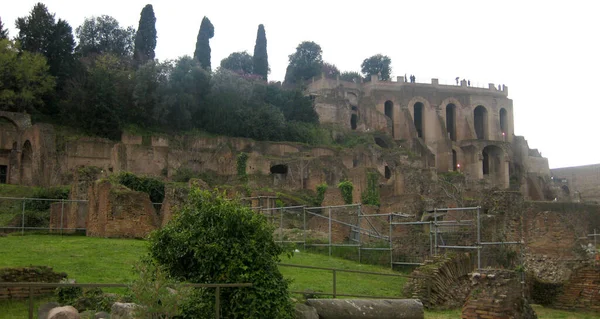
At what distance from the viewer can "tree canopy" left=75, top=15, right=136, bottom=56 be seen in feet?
218

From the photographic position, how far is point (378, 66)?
88.5 meters

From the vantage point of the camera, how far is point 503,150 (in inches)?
2685

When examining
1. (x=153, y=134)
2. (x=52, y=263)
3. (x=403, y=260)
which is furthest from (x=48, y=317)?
(x=153, y=134)

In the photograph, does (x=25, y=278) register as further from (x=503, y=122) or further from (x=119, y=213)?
(x=503, y=122)

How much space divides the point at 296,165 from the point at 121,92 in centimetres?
1698

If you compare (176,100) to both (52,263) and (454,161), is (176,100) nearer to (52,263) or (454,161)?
(454,161)

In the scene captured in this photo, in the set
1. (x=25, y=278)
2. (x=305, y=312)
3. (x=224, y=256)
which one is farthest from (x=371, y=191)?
(x=224, y=256)

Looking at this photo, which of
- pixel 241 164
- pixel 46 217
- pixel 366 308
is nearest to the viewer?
pixel 366 308

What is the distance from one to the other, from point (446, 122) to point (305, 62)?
64.6 ft

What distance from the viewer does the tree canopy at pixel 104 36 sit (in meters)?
66.5

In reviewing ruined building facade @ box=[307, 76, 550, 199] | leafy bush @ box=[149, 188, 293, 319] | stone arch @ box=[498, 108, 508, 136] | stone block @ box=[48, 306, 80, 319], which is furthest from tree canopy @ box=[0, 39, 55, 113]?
stone arch @ box=[498, 108, 508, 136]

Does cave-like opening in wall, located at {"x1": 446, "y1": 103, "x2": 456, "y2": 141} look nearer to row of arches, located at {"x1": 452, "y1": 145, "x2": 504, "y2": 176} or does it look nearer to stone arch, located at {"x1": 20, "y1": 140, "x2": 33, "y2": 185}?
row of arches, located at {"x1": 452, "y1": 145, "x2": 504, "y2": 176}

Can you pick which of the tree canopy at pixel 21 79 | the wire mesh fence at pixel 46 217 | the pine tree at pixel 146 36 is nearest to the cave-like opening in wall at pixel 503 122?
the pine tree at pixel 146 36

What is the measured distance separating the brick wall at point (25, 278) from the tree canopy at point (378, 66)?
7845 centimetres
